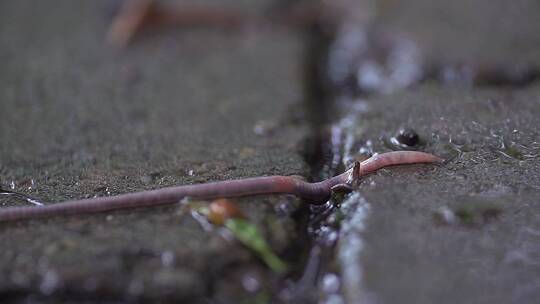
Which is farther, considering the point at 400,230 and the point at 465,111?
the point at 465,111

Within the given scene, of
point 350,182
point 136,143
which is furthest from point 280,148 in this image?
point 136,143

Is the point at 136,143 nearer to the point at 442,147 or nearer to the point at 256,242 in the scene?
the point at 256,242

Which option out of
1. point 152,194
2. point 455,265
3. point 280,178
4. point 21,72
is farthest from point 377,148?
point 21,72

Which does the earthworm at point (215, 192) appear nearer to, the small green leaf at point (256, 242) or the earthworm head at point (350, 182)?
the earthworm head at point (350, 182)

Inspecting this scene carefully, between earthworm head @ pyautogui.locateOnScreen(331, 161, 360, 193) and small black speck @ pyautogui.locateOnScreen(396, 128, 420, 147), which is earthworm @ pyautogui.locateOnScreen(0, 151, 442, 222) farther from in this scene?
small black speck @ pyautogui.locateOnScreen(396, 128, 420, 147)

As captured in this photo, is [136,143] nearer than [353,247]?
No

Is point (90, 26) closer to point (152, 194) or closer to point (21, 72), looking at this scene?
point (21, 72)
